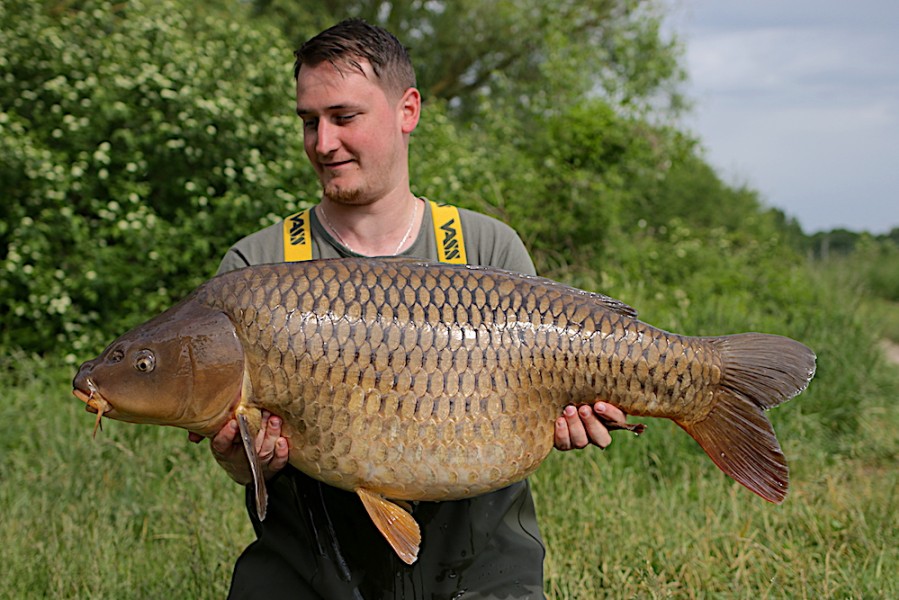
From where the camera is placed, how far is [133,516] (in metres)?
3.18

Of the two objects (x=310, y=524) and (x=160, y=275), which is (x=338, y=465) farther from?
(x=160, y=275)

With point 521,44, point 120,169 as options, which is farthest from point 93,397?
point 521,44

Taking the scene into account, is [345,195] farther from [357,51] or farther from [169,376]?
[169,376]

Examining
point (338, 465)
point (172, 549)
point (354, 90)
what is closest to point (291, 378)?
point (338, 465)

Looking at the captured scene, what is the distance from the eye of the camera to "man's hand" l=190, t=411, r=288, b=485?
65.7 inches

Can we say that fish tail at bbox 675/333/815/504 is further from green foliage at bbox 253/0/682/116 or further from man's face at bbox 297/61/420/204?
green foliage at bbox 253/0/682/116

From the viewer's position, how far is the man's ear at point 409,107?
82.4 inches

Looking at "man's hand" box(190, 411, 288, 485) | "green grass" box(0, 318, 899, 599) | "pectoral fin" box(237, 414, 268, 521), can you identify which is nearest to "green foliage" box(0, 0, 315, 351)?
"green grass" box(0, 318, 899, 599)

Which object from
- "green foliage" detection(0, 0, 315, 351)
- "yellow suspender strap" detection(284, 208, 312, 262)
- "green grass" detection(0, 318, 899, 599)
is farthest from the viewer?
"green foliage" detection(0, 0, 315, 351)

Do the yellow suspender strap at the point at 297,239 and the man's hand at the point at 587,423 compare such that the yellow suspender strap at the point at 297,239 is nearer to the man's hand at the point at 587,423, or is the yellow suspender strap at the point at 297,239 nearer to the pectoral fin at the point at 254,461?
the pectoral fin at the point at 254,461

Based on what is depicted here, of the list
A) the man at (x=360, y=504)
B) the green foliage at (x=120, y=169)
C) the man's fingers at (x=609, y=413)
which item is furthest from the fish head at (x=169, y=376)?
the green foliage at (x=120, y=169)

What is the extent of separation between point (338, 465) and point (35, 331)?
14.7 feet

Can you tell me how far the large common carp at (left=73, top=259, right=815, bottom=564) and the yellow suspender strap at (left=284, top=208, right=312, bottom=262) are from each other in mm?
326

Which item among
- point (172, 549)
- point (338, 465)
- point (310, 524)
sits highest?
point (338, 465)
